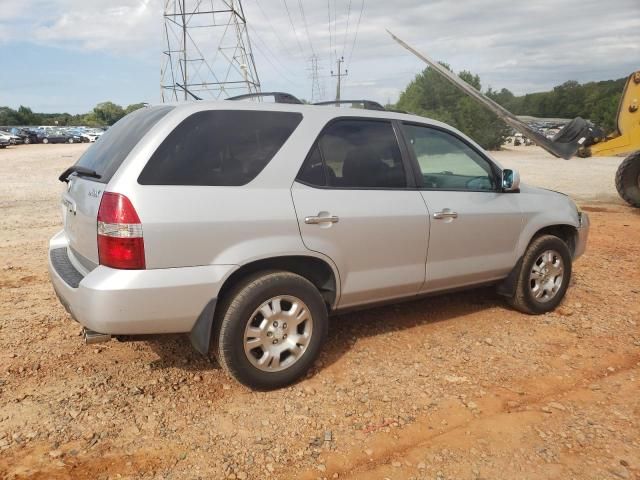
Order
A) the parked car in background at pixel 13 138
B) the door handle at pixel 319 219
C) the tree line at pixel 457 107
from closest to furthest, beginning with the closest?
the door handle at pixel 319 219
the tree line at pixel 457 107
the parked car in background at pixel 13 138

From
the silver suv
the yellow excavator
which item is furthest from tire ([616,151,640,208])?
the silver suv

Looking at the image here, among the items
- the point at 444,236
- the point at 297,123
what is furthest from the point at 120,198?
the point at 444,236

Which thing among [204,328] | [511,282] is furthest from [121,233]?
[511,282]

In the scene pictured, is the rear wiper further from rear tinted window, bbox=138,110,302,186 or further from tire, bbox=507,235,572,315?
tire, bbox=507,235,572,315

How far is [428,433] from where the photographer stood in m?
3.04

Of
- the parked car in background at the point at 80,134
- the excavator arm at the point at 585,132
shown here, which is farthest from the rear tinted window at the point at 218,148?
the parked car in background at the point at 80,134

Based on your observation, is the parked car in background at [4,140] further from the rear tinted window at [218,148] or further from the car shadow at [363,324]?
the rear tinted window at [218,148]

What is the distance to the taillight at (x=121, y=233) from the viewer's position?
2828mm

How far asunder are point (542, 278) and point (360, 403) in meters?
2.38

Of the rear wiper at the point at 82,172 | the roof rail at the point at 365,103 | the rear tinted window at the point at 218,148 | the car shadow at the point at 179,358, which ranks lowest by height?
the car shadow at the point at 179,358

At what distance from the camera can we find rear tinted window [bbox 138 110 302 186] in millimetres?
2996

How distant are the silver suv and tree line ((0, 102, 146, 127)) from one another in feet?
274

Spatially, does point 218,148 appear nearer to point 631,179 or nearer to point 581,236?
point 581,236

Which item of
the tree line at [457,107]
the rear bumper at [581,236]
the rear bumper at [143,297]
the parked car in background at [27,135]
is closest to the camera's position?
the rear bumper at [143,297]
